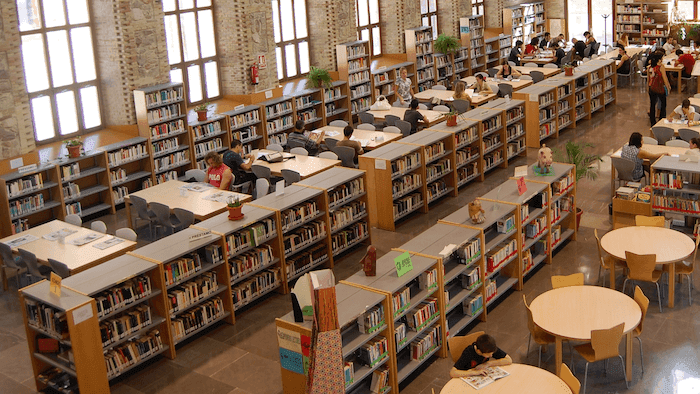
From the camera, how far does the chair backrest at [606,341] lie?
278 inches

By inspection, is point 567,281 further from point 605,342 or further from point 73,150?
point 73,150

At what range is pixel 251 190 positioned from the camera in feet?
41.2

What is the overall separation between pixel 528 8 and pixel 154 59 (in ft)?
52.2

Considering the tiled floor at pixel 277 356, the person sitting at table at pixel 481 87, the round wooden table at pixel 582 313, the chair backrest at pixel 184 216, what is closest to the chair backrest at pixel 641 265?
the tiled floor at pixel 277 356

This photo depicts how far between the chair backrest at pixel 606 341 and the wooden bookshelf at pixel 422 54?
13545 millimetres

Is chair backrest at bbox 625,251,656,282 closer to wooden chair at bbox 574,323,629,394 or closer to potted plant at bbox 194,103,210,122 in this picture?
wooden chair at bbox 574,323,629,394

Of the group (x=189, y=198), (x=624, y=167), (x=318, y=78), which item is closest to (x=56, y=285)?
(x=189, y=198)

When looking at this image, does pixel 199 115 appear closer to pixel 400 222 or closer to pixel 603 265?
pixel 400 222

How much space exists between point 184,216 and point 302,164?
2.52 metres

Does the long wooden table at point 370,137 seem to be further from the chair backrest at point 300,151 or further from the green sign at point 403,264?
the green sign at point 403,264

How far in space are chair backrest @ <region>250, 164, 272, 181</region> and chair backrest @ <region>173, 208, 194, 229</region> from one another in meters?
1.96

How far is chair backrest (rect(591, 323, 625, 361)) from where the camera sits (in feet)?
23.2

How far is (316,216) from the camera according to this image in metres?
10.2

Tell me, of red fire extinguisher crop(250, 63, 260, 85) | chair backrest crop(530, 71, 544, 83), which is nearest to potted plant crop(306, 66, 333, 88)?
red fire extinguisher crop(250, 63, 260, 85)
